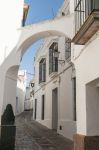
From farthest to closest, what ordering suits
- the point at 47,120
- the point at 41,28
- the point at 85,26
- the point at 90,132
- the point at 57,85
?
the point at 47,120 < the point at 57,85 < the point at 41,28 < the point at 90,132 < the point at 85,26

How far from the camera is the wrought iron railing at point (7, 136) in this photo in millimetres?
8273

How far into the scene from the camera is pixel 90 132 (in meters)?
6.62

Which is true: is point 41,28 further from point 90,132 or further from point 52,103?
point 52,103

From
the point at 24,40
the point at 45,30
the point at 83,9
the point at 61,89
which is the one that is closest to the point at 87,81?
the point at 83,9

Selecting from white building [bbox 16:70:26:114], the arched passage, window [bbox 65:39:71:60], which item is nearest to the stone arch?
the arched passage

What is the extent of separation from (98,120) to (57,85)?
28.1 feet

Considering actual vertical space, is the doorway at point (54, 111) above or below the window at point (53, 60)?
below

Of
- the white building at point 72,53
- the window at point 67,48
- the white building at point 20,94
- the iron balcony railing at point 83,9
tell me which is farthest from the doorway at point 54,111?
the white building at point 20,94

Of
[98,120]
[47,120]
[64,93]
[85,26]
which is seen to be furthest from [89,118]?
[47,120]

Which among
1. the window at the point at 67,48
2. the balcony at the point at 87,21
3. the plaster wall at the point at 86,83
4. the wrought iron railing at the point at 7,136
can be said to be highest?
the window at the point at 67,48

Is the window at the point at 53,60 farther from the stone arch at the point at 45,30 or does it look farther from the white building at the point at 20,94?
the white building at the point at 20,94

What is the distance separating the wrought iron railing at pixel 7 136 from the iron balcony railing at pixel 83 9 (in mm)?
3728

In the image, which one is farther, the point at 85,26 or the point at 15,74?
the point at 15,74

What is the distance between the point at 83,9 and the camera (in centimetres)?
723
